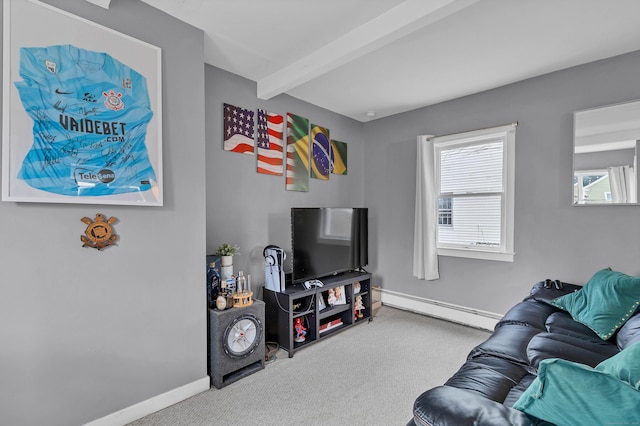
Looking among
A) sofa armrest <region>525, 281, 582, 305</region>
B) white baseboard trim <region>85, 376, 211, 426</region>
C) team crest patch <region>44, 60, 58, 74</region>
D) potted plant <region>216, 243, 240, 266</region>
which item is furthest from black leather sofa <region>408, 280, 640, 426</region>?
team crest patch <region>44, 60, 58, 74</region>

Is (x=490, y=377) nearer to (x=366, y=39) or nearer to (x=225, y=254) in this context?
(x=225, y=254)

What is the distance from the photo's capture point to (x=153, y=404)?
6.34ft

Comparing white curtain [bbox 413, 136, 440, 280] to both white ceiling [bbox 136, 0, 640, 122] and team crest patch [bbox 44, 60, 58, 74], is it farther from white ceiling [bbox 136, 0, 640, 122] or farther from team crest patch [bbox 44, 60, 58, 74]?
team crest patch [bbox 44, 60, 58, 74]

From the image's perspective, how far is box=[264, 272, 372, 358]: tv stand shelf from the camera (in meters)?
2.74

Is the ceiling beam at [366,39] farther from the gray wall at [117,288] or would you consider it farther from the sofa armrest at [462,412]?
the sofa armrest at [462,412]

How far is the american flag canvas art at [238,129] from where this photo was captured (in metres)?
2.75

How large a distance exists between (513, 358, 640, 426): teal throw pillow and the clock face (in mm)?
1887

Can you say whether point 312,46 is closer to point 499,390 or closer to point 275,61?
point 275,61

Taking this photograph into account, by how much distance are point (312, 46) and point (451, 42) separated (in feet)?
3.39

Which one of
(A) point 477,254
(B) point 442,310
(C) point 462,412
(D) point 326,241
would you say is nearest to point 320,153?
(D) point 326,241

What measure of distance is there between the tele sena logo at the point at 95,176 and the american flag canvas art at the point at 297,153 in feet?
5.82

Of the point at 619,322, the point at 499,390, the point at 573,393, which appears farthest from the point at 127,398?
the point at 619,322

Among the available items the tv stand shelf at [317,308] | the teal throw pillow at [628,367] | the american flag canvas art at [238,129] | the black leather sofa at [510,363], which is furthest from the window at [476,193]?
the teal throw pillow at [628,367]

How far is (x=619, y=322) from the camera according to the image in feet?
6.10
